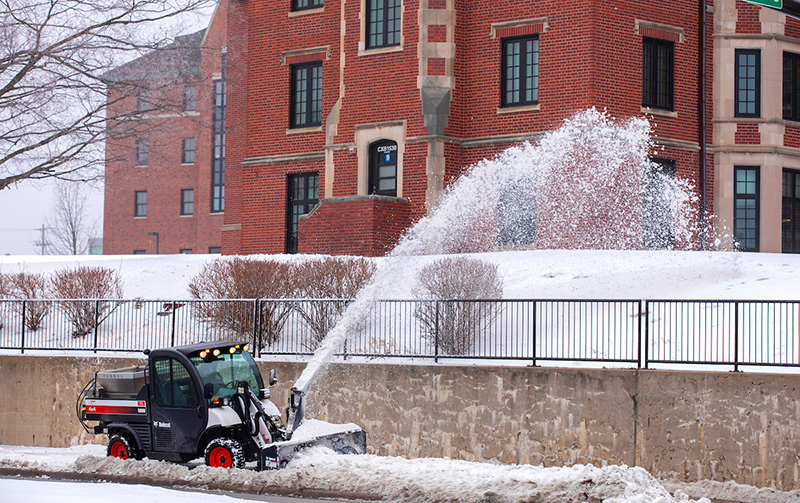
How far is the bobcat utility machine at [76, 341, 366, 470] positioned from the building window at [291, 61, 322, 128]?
63.9 ft

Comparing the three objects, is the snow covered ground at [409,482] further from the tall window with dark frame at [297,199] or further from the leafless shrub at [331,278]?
the tall window with dark frame at [297,199]

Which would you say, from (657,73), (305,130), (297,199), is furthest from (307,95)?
(657,73)

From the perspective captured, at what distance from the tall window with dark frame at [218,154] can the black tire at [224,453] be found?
48.4 meters

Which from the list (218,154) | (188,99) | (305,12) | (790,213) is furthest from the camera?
(218,154)

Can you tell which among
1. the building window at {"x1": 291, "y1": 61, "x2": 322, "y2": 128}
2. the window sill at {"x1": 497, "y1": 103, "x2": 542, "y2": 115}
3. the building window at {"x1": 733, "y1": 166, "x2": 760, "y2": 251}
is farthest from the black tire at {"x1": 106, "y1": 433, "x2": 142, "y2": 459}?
the building window at {"x1": 733, "y1": 166, "x2": 760, "y2": 251}

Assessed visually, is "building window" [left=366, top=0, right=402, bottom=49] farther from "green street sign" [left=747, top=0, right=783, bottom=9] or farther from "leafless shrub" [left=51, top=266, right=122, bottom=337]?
"green street sign" [left=747, top=0, right=783, bottom=9]

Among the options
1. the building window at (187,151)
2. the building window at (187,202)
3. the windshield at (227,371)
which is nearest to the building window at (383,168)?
the windshield at (227,371)

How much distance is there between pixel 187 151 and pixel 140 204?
4.68 m

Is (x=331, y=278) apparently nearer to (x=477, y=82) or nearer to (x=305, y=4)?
(x=477, y=82)

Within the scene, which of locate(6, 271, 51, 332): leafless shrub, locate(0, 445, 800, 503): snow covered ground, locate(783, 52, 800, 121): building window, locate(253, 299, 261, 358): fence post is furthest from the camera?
locate(783, 52, 800, 121): building window

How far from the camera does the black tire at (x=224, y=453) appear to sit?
42.9 feet

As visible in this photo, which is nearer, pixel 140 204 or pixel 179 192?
pixel 179 192

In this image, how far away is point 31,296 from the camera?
22859 mm

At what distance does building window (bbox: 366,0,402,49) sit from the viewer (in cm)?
3009
